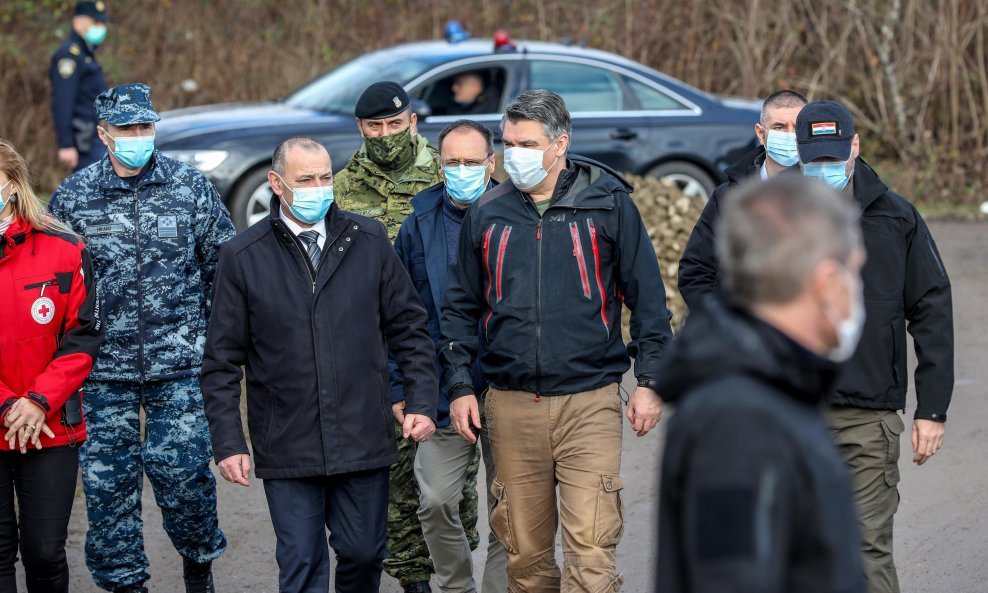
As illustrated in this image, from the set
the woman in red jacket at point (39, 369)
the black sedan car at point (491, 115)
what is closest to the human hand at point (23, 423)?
the woman in red jacket at point (39, 369)

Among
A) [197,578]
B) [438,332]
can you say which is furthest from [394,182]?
[197,578]

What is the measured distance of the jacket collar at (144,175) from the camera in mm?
5523

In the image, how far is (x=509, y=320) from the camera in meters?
4.73

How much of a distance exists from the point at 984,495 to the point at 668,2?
10256mm

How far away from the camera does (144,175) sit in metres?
5.58

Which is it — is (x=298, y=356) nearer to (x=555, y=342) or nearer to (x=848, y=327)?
(x=555, y=342)

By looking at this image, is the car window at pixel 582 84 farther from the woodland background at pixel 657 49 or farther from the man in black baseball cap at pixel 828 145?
the man in black baseball cap at pixel 828 145

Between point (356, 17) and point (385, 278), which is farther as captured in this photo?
point (356, 17)

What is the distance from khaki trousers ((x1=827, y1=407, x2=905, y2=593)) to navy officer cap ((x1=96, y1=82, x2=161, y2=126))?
300cm

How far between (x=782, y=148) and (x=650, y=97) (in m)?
6.13

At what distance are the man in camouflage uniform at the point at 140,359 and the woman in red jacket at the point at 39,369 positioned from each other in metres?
0.37

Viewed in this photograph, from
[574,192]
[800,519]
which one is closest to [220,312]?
[574,192]

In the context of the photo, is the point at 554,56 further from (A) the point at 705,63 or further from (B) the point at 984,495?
(B) the point at 984,495

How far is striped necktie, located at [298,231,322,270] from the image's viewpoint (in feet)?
15.8
